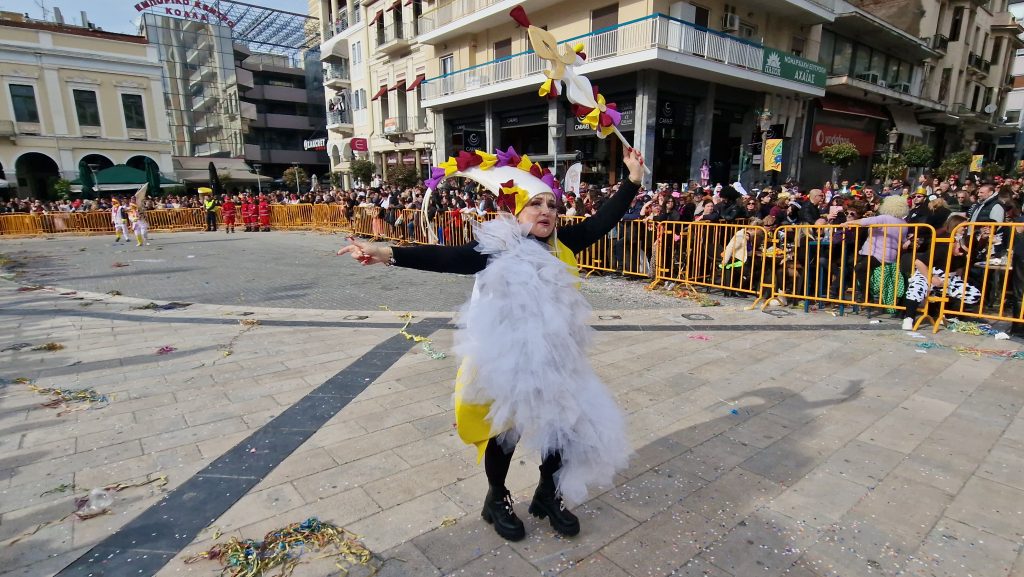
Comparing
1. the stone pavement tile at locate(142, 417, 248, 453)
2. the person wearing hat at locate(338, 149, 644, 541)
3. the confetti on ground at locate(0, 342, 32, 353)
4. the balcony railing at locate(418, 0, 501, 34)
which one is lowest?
the confetti on ground at locate(0, 342, 32, 353)

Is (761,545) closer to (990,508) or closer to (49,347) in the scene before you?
(990,508)

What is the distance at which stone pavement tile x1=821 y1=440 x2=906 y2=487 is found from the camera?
3.10 metres

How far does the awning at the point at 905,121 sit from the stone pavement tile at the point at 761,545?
33384mm

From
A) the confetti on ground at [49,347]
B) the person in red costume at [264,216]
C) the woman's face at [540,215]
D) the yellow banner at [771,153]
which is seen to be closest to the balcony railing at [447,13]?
the person in red costume at [264,216]

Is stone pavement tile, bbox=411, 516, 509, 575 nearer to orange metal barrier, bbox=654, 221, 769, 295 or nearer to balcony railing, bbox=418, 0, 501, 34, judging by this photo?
orange metal barrier, bbox=654, 221, 769, 295

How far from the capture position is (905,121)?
95.2 ft

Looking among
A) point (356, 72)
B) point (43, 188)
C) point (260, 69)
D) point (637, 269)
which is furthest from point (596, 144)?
point (260, 69)

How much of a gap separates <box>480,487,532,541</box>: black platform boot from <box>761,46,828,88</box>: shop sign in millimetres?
20604

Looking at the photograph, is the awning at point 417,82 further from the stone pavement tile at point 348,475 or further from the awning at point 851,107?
the stone pavement tile at point 348,475

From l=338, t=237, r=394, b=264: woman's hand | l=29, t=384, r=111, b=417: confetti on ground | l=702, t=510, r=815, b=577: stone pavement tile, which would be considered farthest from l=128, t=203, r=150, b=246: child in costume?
l=702, t=510, r=815, b=577: stone pavement tile

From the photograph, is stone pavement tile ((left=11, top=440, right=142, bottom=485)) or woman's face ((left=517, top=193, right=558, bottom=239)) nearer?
woman's face ((left=517, top=193, right=558, bottom=239))

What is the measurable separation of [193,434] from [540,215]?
3099mm

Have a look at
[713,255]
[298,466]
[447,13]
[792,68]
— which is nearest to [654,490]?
[298,466]

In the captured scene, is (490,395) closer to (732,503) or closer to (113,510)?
(732,503)
